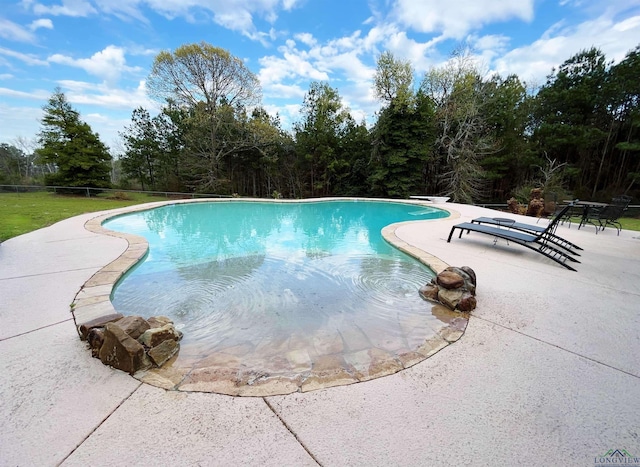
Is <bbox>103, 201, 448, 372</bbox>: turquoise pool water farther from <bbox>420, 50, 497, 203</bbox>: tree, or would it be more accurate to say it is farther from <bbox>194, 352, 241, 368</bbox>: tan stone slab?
<bbox>420, 50, 497, 203</bbox>: tree

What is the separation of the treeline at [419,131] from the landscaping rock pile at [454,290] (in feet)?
39.2

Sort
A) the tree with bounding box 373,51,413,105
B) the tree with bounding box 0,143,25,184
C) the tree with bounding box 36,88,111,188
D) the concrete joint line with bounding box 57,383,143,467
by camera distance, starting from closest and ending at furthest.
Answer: the concrete joint line with bounding box 57,383,143,467
the tree with bounding box 36,88,111,188
the tree with bounding box 373,51,413,105
the tree with bounding box 0,143,25,184

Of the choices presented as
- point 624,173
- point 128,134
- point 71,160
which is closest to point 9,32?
point 71,160

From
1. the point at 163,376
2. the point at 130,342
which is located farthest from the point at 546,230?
the point at 130,342

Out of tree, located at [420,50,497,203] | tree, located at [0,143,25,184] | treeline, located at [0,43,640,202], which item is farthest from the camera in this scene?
tree, located at [0,143,25,184]

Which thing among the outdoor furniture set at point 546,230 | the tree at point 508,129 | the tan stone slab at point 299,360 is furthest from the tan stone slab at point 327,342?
the tree at point 508,129

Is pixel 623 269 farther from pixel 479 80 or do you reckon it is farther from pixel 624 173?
pixel 624 173

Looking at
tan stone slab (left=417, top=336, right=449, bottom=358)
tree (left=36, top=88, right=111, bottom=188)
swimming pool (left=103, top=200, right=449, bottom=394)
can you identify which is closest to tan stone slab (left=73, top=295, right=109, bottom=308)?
swimming pool (left=103, top=200, right=449, bottom=394)

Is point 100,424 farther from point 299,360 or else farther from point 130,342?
point 299,360

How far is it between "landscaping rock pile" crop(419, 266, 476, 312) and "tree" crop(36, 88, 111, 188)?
16.6 meters

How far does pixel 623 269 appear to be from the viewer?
3.62 metres

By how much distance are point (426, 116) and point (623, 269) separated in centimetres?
1300

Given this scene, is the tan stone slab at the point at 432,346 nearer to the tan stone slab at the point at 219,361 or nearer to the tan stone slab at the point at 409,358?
the tan stone slab at the point at 409,358

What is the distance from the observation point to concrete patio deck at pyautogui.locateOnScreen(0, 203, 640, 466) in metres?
1.17
